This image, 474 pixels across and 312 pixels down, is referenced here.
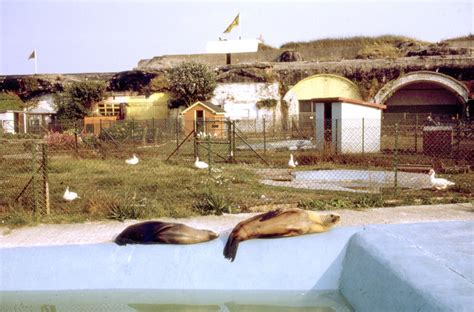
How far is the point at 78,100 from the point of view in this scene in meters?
36.4

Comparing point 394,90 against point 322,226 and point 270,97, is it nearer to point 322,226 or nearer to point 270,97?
point 270,97

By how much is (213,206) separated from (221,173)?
549cm

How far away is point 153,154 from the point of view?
20438 mm

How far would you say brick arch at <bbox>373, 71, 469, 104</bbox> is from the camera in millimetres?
32438

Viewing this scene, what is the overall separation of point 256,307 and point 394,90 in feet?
98.2

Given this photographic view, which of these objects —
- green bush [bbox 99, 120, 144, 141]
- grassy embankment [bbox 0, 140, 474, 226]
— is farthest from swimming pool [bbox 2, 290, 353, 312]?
green bush [bbox 99, 120, 144, 141]

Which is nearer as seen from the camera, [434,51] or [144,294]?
[144,294]

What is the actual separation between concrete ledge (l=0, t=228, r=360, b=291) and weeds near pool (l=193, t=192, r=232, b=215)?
6.50 feet

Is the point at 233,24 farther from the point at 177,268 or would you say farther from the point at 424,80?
the point at 177,268

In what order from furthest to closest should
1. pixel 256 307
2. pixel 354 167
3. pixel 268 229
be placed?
1. pixel 354 167
2. pixel 268 229
3. pixel 256 307

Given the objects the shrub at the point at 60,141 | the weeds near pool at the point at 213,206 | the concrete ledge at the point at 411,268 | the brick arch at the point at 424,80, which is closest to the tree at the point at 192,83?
the brick arch at the point at 424,80

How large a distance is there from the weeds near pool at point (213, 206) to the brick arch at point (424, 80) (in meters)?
26.9

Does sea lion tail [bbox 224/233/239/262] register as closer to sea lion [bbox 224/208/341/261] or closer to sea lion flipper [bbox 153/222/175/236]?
sea lion [bbox 224/208/341/261]

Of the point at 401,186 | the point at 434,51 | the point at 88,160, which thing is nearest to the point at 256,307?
the point at 401,186
